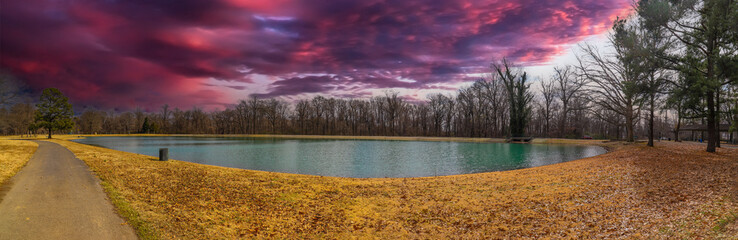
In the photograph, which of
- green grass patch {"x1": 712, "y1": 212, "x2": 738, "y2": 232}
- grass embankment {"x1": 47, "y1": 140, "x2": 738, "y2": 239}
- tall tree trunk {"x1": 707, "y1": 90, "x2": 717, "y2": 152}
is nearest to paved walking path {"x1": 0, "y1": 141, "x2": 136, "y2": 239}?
grass embankment {"x1": 47, "y1": 140, "x2": 738, "y2": 239}

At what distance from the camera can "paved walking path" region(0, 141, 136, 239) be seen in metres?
5.75

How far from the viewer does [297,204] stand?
870 cm

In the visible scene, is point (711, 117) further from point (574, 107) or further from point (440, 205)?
point (574, 107)

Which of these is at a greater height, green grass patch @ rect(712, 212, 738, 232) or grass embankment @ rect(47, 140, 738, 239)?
green grass patch @ rect(712, 212, 738, 232)

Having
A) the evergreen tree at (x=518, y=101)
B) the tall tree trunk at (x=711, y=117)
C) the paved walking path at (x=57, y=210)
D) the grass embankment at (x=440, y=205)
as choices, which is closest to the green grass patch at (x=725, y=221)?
the grass embankment at (x=440, y=205)

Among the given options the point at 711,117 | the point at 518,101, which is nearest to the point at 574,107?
the point at 518,101

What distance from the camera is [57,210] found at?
23.2ft

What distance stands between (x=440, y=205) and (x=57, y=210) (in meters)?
9.37

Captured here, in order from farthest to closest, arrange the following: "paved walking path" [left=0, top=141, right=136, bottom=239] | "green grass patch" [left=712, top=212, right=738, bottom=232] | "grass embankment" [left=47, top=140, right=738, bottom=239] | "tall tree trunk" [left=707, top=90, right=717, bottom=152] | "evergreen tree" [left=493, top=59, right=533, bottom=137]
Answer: "evergreen tree" [left=493, top=59, right=533, bottom=137] < "tall tree trunk" [left=707, top=90, right=717, bottom=152] < "grass embankment" [left=47, top=140, right=738, bottom=239] < "paved walking path" [left=0, top=141, right=136, bottom=239] < "green grass patch" [left=712, top=212, right=738, bottom=232]

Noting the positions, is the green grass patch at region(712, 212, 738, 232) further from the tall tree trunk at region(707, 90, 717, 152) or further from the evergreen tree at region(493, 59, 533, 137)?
the evergreen tree at region(493, 59, 533, 137)

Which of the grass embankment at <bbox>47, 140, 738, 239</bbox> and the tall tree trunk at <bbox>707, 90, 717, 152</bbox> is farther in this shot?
the tall tree trunk at <bbox>707, 90, 717, 152</bbox>

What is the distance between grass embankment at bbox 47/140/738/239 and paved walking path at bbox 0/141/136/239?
1.74ft

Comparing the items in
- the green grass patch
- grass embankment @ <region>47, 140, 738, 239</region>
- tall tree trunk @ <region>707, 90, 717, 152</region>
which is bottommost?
grass embankment @ <region>47, 140, 738, 239</region>

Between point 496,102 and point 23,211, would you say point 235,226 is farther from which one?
point 496,102
